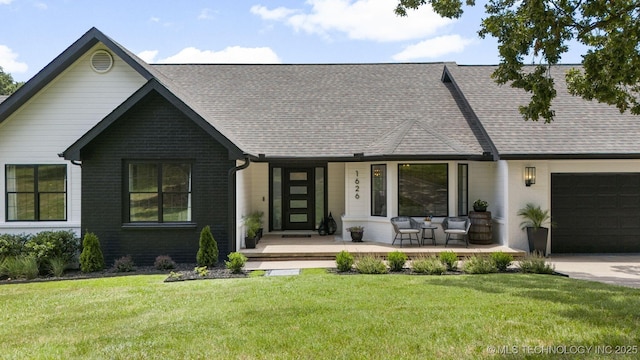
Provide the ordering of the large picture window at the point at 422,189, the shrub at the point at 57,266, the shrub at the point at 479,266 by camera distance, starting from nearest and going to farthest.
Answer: the shrub at the point at 479,266
the shrub at the point at 57,266
the large picture window at the point at 422,189

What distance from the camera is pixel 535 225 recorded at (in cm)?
1186

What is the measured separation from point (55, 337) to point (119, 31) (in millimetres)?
13087

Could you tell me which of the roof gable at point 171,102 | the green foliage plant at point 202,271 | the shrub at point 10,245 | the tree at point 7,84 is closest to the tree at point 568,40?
the roof gable at point 171,102

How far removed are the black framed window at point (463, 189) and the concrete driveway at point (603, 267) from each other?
2741mm

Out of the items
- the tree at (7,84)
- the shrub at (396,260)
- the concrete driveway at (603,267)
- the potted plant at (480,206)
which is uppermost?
the tree at (7,84)

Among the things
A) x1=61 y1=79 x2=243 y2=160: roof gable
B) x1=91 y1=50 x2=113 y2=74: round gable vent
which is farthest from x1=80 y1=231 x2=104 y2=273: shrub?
x1=91 y1=50 x2=113 y2=74: round gable vent

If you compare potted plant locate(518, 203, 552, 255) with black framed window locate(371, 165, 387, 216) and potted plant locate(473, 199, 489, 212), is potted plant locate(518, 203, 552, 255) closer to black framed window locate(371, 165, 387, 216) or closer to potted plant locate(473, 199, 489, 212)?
potted plant locate(473, 199, 489, 212)

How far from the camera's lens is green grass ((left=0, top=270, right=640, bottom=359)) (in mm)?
4727

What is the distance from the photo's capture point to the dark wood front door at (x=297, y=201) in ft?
50.7

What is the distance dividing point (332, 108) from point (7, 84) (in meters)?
49.8

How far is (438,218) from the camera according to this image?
42.7 ft

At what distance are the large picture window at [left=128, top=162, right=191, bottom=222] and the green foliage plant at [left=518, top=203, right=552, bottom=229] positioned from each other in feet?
30.0

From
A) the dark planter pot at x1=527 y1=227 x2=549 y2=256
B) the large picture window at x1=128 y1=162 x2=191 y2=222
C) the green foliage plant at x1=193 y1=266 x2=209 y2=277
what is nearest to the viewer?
the green foliage plant at x1=193 y1=266 x2=209 y2=277

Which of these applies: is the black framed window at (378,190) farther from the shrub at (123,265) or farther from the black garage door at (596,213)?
the shrub at (123,265)
